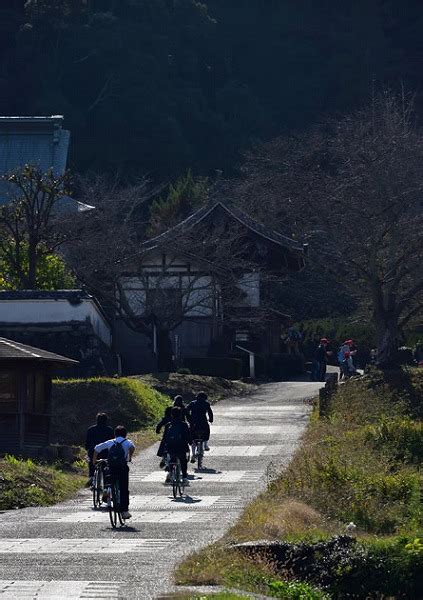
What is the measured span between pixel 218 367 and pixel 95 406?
11.2 m

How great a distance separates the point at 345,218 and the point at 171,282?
9.33 m

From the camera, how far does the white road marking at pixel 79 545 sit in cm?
1470

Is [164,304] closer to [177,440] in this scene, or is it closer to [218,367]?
[218,367]

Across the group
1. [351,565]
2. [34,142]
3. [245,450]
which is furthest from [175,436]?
[34,142]

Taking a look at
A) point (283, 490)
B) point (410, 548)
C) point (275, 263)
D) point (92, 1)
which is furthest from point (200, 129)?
point (410, 548)

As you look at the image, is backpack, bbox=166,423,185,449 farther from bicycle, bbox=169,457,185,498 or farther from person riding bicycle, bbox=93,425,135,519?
person riding bicycle, bbox=93,425,135,519

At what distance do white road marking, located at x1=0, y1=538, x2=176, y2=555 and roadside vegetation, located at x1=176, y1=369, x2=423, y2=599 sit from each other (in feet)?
3.11

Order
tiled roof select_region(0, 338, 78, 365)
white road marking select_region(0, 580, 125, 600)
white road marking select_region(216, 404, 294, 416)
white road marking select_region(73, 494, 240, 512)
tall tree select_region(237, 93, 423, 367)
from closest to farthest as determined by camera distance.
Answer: white road marking select_region(0, 580, 125, 600) < white road marking select_region(73, 494, 240, 512) < tiled roof select_region(0, 338, 78, 365) < white road marking select_region(216, 404, 294, 416) < tall tree select_region(237, 93, 423, 367)

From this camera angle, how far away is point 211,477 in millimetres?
22875

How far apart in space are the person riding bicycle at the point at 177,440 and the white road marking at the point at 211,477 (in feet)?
4.51

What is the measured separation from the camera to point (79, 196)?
60125 millimetres

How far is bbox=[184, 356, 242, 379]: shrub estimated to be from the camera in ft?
135

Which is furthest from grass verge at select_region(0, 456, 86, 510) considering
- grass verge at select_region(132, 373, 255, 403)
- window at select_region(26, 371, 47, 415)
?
grass verge at select_region(132, 373, 255, 403)

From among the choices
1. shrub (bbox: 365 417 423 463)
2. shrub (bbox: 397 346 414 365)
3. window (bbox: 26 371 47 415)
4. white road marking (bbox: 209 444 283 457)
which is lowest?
white road marking (bbox: 209 444 283 457)
